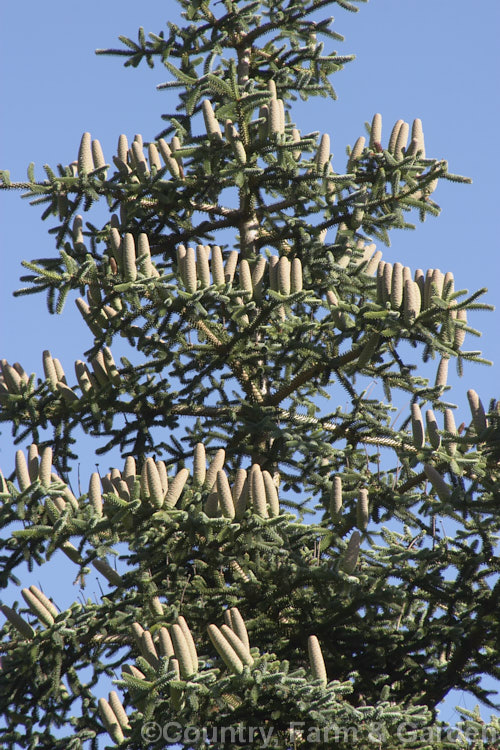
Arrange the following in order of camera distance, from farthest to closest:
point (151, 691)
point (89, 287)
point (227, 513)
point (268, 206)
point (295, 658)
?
point (268, 206), point (89, 287), point (295, 658), point (227, 513), point (151, 691)

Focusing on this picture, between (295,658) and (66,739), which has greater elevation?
(295,658)

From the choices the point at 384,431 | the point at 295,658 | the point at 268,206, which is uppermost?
the point at 268,206

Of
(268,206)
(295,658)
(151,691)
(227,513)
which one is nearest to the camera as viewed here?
(151,691)

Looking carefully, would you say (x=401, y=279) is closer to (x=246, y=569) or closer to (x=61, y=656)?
(x=246, y=569)

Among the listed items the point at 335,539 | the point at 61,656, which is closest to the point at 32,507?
the point at 61,656

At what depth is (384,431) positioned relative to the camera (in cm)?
883

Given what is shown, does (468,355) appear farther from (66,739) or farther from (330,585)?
(66,739)

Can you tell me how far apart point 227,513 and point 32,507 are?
1.64m

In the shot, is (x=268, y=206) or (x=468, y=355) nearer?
(x=468, y=355)

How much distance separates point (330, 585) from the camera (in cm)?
801

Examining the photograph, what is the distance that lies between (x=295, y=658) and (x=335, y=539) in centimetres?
105

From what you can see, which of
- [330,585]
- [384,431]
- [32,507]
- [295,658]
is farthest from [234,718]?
[384,431]

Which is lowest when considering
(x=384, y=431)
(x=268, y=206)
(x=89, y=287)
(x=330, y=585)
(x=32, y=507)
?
(x=330, y=585)

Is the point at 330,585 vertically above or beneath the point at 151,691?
above
